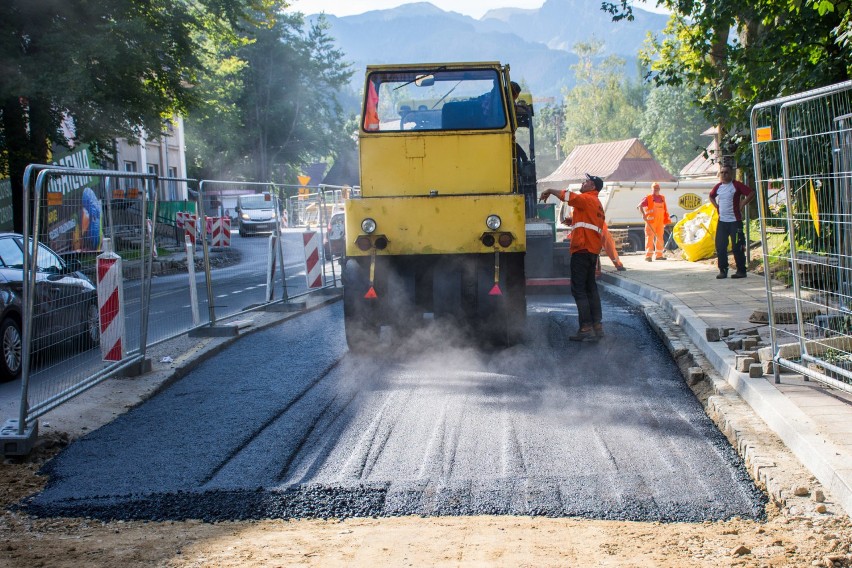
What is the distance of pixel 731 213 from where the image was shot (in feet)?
50.5

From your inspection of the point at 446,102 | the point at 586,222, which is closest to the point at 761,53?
the point at 586,222

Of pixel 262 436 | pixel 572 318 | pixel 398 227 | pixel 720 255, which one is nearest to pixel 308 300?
pixel 572 318

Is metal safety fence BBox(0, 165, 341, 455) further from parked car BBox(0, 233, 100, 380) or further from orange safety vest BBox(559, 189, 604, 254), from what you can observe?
orange safety vest BBox(559, 189, 604, 254)

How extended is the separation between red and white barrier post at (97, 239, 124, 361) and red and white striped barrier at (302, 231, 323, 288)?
6.79m

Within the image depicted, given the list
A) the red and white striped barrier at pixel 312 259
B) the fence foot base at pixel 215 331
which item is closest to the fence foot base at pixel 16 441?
the fence foot base at pixel 215 331

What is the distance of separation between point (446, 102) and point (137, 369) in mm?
4359

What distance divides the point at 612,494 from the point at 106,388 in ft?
16.1

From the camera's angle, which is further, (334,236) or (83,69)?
(83,69)

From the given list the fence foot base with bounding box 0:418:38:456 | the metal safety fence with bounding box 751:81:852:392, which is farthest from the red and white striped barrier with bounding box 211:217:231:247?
the metal safety fence with bounding box 751:81:852:392

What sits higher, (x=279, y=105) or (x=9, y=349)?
(x=279, y=105)

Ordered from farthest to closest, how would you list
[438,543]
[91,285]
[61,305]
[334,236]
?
[334,236]
[91,285]
[61,305]
[438,543]

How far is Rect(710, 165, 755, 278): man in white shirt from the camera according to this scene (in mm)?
15297

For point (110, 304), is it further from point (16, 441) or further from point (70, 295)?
point (16, 441)

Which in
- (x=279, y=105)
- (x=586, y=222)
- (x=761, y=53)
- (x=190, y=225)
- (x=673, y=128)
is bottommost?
(x=586, y=222)
